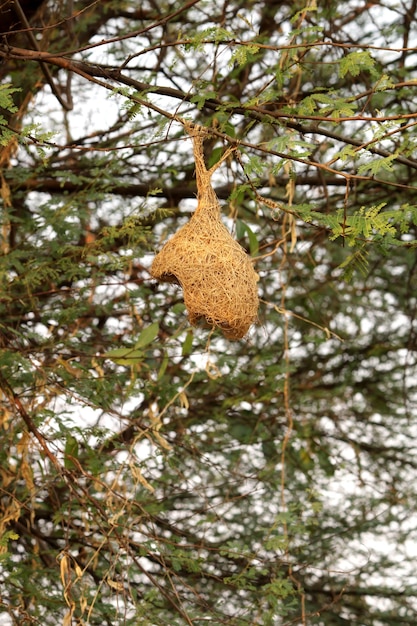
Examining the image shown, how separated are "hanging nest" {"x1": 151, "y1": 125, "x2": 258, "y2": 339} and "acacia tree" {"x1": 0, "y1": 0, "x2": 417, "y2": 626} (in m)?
0.12

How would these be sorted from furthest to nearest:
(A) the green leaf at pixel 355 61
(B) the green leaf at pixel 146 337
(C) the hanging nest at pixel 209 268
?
(B) the green leaf at pixel 146 337, (C) the hanging nest at pixel 209 268, (A) the green leaf at pixel 355 61

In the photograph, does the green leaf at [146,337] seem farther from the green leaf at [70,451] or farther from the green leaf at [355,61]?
the green leaf at [355,61]

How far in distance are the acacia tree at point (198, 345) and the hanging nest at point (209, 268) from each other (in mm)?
121

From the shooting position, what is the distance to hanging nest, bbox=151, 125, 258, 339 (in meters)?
2.04

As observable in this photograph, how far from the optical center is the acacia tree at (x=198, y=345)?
7.64ft

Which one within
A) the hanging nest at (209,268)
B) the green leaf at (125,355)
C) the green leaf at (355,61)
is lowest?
the hanging nest at (209,268)

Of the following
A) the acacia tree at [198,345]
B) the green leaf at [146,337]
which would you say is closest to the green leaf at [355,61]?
the acacia tree at [198,345]

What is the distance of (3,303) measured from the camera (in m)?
2.74

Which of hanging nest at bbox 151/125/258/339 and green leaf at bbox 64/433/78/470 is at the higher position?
hanging nest at bbox 151/125/258/339

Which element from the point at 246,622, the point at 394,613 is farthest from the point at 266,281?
the point at 246,622

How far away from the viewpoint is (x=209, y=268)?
2.06 meters

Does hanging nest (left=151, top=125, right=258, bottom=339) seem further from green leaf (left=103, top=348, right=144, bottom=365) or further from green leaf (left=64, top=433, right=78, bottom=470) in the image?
green leaf (left=64, top=433, right=78, bottom=470)

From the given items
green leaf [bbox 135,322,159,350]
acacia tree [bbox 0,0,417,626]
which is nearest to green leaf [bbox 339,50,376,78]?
acacia tree [bbox 0,0,417,626]

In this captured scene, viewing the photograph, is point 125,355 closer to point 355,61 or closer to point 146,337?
Answer: point 146,337
